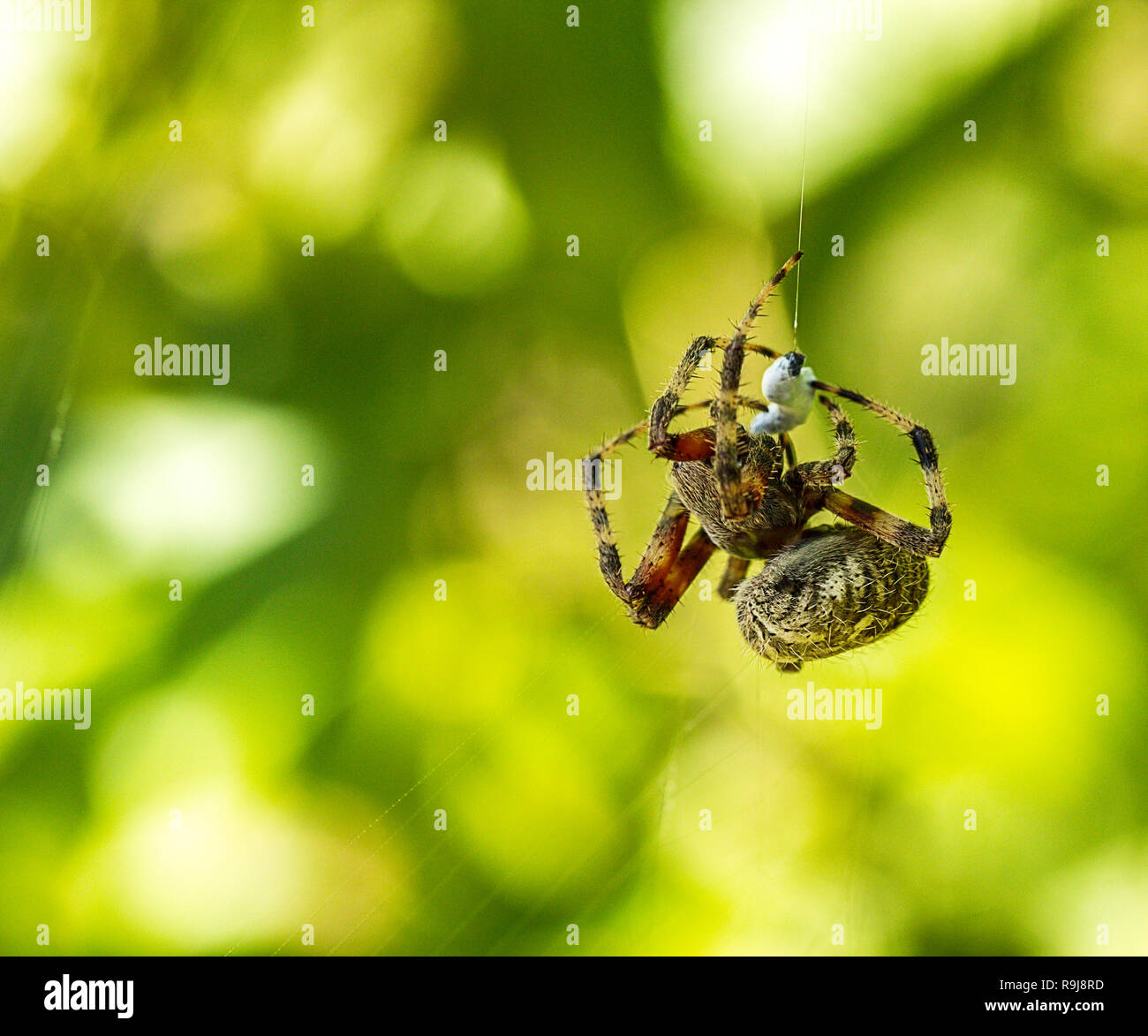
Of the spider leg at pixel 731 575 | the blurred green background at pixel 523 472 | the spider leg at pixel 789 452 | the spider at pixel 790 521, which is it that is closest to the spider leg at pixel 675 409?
the spider at pixel 790 521

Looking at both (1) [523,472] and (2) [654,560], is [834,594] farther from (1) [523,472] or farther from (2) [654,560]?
(1) [523,472]

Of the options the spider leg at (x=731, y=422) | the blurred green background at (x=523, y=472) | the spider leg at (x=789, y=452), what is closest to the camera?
the spider leg at (x=731, y=422)

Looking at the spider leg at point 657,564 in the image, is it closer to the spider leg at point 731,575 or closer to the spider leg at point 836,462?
the spider leg at point 731,575

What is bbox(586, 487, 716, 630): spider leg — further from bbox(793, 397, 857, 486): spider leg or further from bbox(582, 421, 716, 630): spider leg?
bbox(793, 397, 857, 486): spider leg

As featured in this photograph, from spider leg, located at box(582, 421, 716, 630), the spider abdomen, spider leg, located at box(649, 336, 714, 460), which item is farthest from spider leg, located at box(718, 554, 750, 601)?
spider leg, located at box(649, 336, 714, 460)

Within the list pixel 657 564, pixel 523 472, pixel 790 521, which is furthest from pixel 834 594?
pixel 523 472
